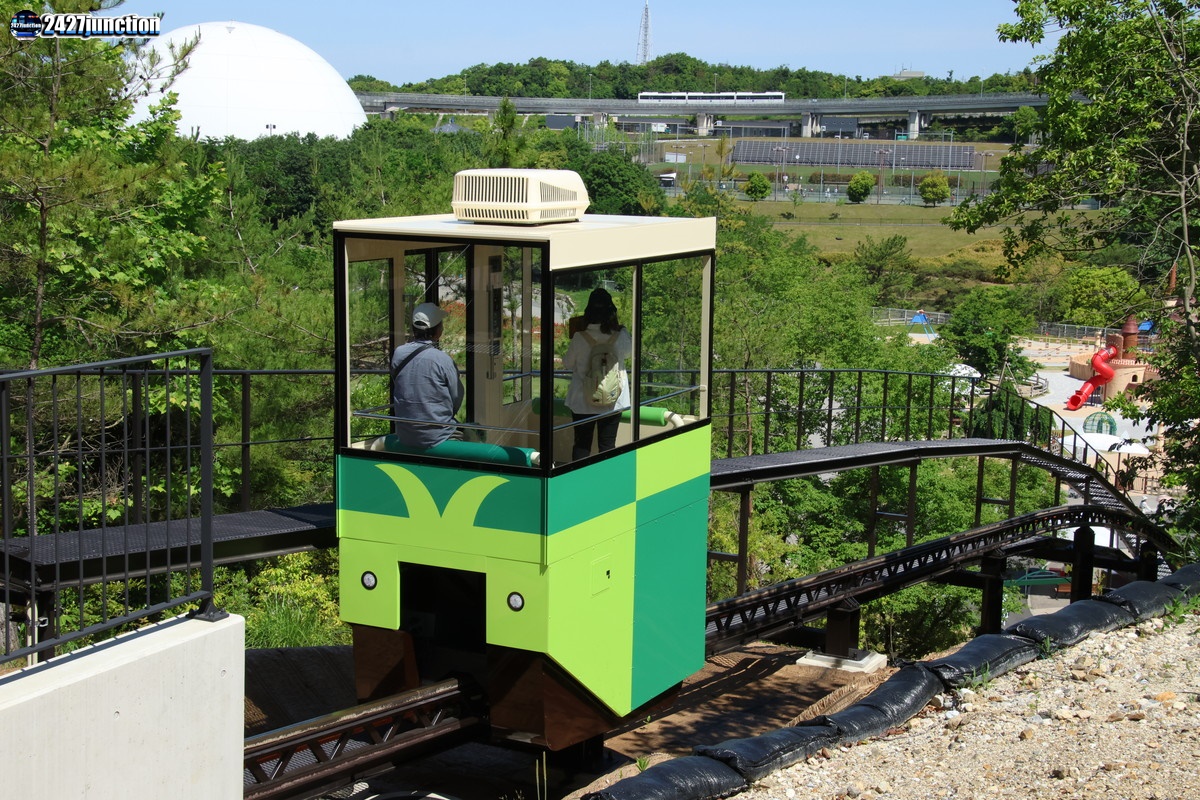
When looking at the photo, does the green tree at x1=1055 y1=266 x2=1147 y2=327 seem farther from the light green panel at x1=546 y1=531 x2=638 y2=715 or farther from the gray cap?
the gray cap

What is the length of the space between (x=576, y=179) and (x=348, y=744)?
3.74 metres

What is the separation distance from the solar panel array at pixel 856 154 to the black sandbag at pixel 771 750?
15167 centimetres

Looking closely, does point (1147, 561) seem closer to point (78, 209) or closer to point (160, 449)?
point (160, 449)

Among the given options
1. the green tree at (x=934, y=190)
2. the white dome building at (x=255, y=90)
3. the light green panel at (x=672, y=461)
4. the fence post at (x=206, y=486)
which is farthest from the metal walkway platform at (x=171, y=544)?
the green tree at (x=934, y=190)

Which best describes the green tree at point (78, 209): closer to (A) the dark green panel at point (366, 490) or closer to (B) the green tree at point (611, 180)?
(A) the dark green panel at point (366, 490)

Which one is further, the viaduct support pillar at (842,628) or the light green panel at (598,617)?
the viaduct support pillar at (842,628)

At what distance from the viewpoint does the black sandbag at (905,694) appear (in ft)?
22.8

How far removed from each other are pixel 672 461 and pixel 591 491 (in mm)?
1039

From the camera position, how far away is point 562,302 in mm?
7168

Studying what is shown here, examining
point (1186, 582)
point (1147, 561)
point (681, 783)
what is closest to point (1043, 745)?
point (681, 783)

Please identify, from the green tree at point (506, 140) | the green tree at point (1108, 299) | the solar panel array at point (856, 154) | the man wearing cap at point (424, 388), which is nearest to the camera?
the man wearing cap at point (424, 388)

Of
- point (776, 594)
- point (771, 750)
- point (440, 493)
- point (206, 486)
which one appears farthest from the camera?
point (776, 594)

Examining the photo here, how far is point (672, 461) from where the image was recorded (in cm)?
809

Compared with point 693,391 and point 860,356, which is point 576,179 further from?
point 860,356
